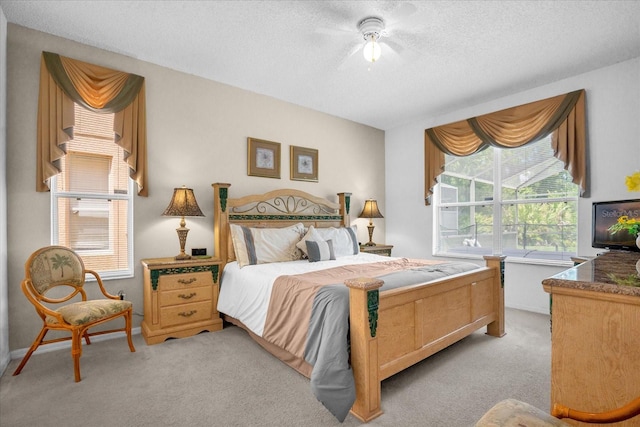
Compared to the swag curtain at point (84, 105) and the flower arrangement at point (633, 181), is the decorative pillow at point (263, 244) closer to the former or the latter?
the swag curtain at point (84, 105)

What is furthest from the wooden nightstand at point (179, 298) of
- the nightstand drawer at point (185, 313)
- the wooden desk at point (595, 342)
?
the wooden desk at point (595, 342)

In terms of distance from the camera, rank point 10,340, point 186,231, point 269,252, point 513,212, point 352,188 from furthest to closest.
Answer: point 352,188 < point 513,212 < point 269,252 < point 186,231 < point 10,340

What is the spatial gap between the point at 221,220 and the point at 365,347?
2.37 m

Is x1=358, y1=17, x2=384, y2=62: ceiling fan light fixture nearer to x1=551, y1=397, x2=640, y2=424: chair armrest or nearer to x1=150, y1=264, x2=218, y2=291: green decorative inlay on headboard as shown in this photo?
x1=150, y1=264, x2=218, y2=291: green decorative inlay on headboard

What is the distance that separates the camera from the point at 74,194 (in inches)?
118

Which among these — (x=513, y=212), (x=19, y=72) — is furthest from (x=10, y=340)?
(x=513, y=212)

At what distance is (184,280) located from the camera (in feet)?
10.2

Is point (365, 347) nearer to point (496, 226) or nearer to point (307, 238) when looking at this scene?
point (307, 238)

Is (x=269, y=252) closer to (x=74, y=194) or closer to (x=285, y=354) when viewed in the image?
(x=285, y=354)

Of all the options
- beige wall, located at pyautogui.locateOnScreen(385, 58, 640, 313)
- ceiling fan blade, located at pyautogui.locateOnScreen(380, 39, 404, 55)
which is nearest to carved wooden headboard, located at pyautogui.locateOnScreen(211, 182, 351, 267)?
beige wall, located at pyautogui.locateOnScreen(385, 58, 640, 313)

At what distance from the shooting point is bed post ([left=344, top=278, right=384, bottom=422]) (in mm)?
1843

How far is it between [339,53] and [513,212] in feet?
10.1

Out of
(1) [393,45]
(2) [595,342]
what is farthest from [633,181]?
(1) [393,45]

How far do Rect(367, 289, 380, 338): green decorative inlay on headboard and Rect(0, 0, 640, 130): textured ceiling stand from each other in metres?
2.16
